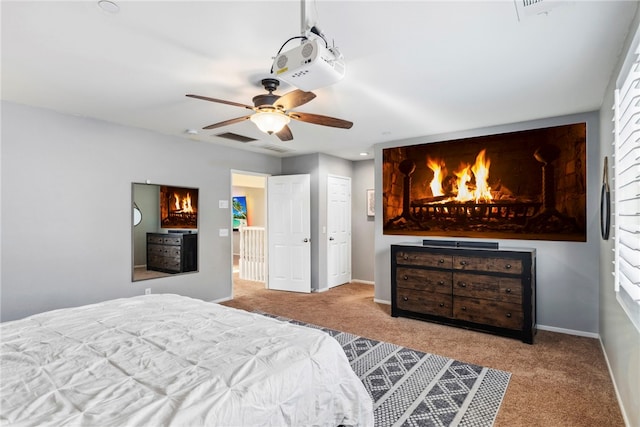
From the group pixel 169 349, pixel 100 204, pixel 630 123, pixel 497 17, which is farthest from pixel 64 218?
pixel 630 123

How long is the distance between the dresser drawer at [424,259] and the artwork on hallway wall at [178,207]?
2.96 metres

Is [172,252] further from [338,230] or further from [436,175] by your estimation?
[436,175]

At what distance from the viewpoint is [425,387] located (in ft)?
8.59

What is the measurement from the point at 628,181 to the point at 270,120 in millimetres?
2479

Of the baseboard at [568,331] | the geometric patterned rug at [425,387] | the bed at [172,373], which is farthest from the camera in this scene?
the baseboard at [568,331]

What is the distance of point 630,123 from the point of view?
5.83ft

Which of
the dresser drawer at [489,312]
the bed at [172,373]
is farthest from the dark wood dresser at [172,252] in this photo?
the dresser drawer at [489,312]

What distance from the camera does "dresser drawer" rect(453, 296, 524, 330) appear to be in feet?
11.8

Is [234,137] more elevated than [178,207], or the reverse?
[234,137]

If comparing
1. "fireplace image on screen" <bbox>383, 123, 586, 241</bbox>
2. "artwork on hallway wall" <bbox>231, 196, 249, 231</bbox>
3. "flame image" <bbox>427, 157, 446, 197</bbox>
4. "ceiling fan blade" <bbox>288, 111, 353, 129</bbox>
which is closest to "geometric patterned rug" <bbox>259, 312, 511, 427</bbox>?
"fireplace image on screen" <bbox>383, 123, 586, 241</bbox>

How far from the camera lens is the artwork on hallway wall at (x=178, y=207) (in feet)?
15.1

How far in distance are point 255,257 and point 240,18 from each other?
560 cm

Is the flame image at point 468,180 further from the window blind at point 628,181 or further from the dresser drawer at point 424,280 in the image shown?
the window blind at point 628,181

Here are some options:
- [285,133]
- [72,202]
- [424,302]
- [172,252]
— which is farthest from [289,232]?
[72,202]
